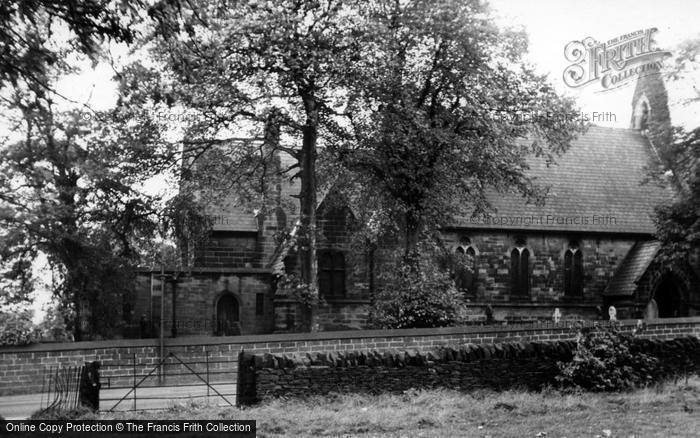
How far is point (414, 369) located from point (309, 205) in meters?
9.98

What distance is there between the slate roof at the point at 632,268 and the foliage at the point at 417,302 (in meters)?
13.5

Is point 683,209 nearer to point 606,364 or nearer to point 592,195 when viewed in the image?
point 592,195

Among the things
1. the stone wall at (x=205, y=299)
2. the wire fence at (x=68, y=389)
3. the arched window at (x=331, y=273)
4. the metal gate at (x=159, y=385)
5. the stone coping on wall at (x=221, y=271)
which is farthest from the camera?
the arched window at (x=331, y=273)

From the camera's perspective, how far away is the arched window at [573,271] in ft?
127

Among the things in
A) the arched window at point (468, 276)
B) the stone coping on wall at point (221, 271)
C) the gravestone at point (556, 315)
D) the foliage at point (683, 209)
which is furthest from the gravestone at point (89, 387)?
the gravestone at point (556, 315)

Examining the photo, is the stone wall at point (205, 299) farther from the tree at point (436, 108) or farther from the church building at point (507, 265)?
the tree at point (436, 108)

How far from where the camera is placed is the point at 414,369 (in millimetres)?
17078

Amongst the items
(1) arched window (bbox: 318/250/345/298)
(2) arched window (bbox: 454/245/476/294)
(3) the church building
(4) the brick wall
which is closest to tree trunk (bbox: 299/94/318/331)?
(4) the brick wall

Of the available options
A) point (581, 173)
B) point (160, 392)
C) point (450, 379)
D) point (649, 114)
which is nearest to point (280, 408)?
point (450, 379)

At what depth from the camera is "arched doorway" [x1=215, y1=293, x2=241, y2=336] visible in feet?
112

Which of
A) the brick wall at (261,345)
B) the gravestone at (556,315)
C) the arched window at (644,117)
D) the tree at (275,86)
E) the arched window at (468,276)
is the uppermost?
the arched window at (644,117)

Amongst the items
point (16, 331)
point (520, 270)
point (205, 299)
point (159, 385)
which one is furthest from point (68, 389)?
point (520, 270)

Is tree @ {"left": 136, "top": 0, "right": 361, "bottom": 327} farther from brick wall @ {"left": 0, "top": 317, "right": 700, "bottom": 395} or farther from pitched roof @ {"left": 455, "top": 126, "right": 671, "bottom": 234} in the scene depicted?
pitched roof @ {"left": 455, "top": 126, "right": 671, "bottom": 234}

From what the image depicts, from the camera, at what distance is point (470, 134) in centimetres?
2673
